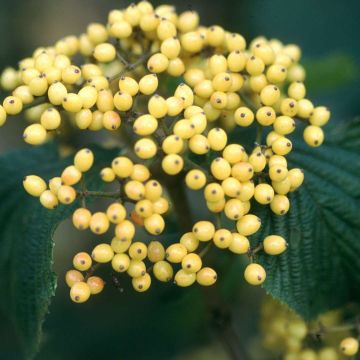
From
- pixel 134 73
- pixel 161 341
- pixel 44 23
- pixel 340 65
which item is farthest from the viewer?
pixel 44 23

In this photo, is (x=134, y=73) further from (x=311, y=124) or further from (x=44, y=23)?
(x=44, y=23)

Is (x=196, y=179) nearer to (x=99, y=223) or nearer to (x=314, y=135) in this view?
(x=99, y=223)

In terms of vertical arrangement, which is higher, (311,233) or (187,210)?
(187,210)

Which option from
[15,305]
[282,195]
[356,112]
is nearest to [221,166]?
[282,195]

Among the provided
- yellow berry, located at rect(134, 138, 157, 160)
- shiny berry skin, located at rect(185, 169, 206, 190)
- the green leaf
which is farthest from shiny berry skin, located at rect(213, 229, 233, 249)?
the green leaf

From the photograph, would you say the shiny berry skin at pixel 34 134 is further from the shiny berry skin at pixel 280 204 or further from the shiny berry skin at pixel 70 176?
the shiny berry skin at pixel 280 204

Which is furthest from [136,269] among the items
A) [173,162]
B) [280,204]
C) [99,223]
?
[280,204]
